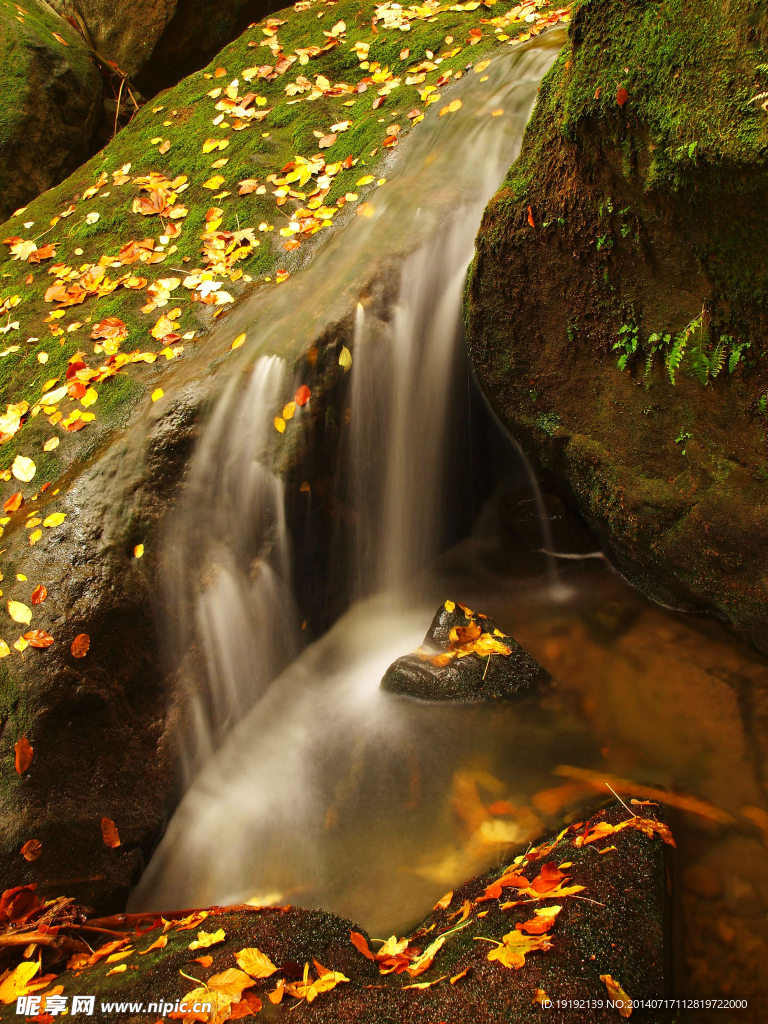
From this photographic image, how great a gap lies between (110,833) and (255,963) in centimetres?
126

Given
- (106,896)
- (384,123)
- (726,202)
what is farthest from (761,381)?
(384,123)

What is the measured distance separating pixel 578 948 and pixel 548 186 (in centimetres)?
312

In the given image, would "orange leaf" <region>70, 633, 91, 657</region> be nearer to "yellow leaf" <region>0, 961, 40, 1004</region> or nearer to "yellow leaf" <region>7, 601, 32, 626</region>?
"yellow leaf" <region>7, 601, 32, 626</region>

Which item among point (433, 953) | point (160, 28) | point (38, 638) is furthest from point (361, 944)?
point (160, 28)

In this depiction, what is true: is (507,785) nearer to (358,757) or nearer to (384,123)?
(358,757)

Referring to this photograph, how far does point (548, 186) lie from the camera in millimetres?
3143

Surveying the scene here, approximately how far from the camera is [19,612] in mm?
3109

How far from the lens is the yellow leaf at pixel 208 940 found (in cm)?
223

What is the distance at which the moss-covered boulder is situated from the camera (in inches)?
274

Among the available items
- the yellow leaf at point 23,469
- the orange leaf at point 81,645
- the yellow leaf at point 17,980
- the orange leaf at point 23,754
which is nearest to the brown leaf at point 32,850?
the orange leaf at point 23,754

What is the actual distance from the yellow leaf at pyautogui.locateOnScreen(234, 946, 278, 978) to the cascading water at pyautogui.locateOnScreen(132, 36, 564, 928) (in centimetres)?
66

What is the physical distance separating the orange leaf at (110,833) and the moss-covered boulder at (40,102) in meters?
6.68

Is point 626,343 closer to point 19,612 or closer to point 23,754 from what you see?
point 19,612

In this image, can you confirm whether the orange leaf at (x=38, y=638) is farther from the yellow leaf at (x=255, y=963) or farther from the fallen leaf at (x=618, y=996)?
the fallen leaf at (x=618, y=996)
